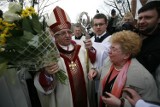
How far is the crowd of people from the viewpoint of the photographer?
346cm

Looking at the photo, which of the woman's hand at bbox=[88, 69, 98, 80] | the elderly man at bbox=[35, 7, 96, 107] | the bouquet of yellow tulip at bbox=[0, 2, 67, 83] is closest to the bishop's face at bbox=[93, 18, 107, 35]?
the elderly man at bbox=[35, 7, 96, 107]

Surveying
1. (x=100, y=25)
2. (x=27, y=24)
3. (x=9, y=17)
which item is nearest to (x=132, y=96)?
(x=27, y=24)

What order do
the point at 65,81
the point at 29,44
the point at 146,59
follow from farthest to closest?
the point at 65,81
the point at 146,59
the point at 29,44

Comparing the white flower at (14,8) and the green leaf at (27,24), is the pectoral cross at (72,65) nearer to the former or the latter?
the green leaf at (27,24)

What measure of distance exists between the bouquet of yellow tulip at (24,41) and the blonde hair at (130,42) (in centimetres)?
84

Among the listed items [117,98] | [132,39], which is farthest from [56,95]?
[132,39]

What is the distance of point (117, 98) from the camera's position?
11.3 feet

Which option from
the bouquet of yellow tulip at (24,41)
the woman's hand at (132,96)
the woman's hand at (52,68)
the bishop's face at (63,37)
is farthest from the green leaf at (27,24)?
the woman's hand at (132,96)

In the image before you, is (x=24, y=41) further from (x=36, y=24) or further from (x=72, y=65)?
(x=72, y=65)

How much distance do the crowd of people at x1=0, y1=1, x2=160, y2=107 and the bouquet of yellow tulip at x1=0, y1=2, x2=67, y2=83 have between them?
21 cm

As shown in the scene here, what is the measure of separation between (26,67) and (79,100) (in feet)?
3.83

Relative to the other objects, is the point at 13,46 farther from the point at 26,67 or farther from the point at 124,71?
the point at 124,71

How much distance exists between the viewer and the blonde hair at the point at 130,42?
3711 millimetres

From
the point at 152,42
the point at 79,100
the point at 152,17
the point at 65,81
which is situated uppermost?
the point at 152,17
